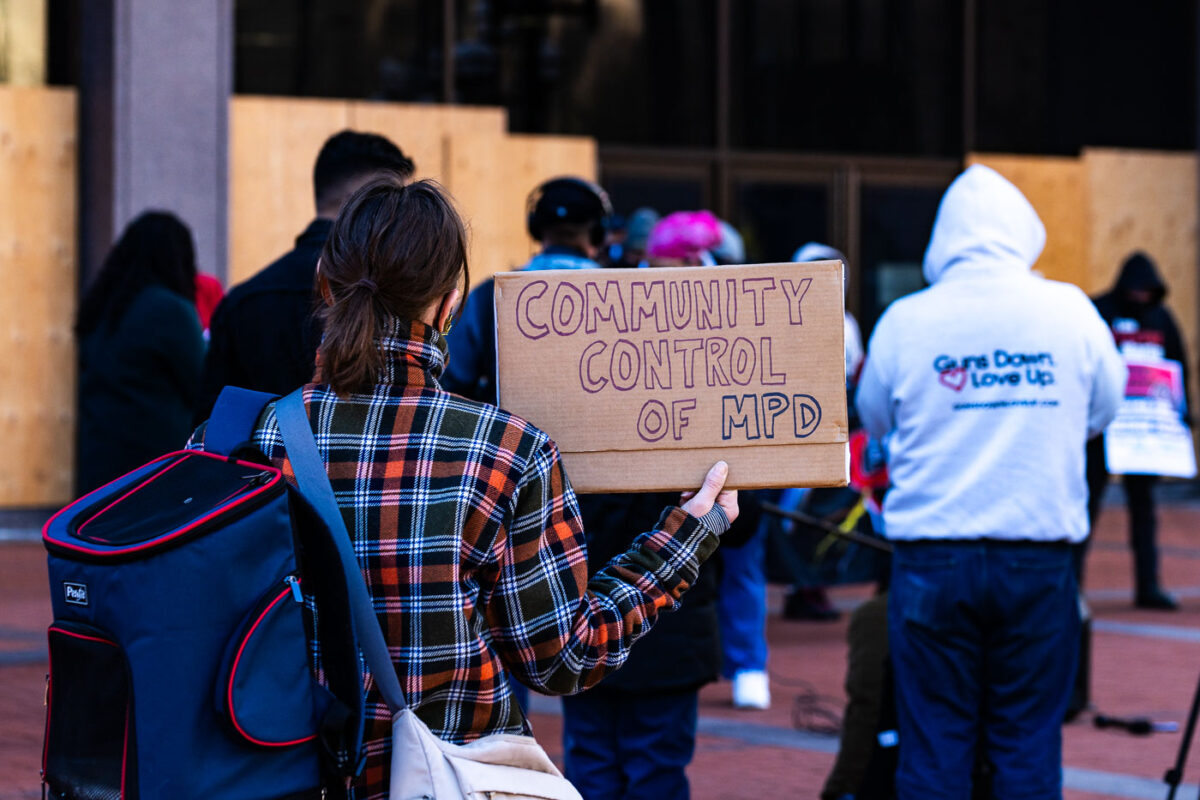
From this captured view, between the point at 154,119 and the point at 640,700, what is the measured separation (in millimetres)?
10037

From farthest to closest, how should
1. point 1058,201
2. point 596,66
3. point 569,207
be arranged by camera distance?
point 1058,201 → point 596,66 → point 569,207

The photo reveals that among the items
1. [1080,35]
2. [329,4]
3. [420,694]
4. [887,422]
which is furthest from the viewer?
[1080,35]

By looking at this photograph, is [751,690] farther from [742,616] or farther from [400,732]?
[400,732]

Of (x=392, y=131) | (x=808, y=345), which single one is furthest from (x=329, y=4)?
(x=808, y=345)

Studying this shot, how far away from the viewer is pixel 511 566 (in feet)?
8.12

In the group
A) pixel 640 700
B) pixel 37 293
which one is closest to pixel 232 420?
pixel 640 700

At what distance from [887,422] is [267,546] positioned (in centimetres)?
254

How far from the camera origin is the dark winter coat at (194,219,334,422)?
13.4 feet

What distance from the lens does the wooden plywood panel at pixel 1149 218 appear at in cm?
1678

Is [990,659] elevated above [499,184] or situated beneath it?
situated beneath

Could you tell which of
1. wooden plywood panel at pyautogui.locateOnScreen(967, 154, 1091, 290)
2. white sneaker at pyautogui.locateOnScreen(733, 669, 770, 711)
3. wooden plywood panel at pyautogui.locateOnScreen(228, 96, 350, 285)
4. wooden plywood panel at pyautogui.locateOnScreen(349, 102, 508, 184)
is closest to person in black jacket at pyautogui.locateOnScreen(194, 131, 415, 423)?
white sneaker at pyautogui.locateOnScreen(733, 669, 770, 711)

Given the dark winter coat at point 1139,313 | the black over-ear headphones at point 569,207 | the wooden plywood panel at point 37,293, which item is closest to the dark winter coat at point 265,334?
Result: the black over-ear headphones at point 569,207

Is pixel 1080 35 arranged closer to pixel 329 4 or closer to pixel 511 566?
pixel 329 4

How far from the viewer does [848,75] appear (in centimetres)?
1614
